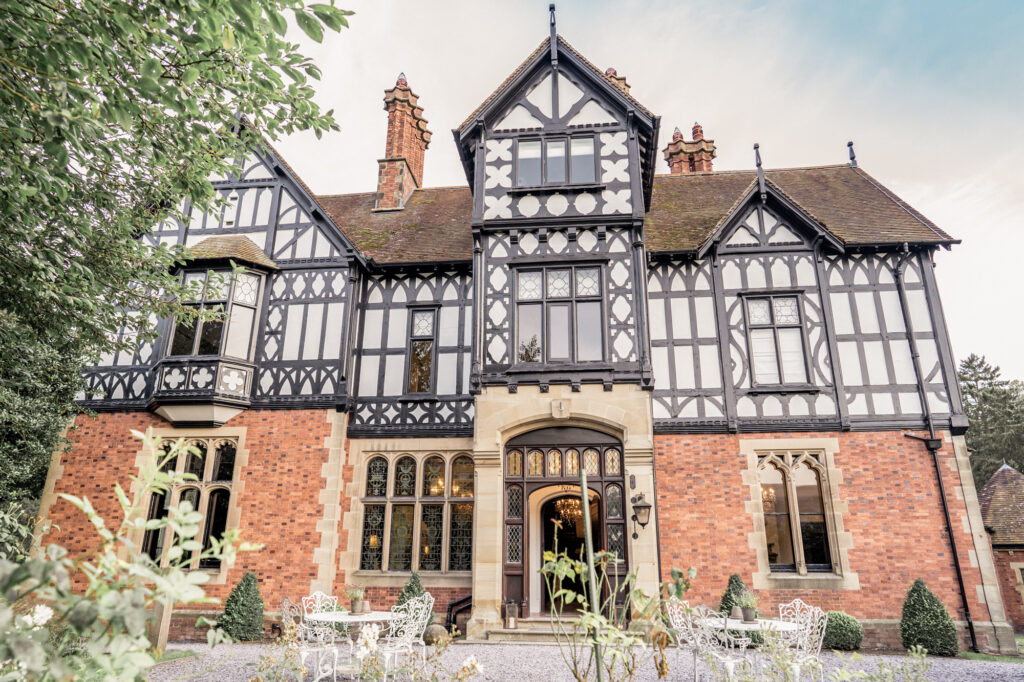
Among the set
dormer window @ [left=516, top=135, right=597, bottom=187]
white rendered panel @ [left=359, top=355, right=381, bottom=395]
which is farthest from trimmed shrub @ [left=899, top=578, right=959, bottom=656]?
white rendered panel @ [left=359, top=355, right=381, bottom=395]

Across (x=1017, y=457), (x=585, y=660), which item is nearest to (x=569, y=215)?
(x=585, y=660)

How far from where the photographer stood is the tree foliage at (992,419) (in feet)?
110

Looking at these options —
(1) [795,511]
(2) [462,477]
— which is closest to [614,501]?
(2) [462,477]

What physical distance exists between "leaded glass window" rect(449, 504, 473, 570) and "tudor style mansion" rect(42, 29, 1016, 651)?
0.06 meters

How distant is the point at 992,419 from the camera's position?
35.1 metres

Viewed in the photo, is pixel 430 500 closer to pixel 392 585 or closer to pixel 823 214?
pixel 392 585

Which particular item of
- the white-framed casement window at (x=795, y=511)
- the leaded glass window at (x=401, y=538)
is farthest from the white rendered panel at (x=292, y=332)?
Answer: the white-framed casement window at (x=795, y=511)

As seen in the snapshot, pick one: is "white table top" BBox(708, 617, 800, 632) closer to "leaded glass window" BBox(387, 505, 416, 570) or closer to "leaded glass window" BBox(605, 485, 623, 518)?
"leaded glass window" BBox(605, 485, 623, 518)

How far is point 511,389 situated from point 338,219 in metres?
8.63

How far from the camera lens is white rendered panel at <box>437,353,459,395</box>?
1359 cm

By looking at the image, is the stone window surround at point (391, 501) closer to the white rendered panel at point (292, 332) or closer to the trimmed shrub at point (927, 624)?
the white rendered panel at point (292, 332)

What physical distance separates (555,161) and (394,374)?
6268mm

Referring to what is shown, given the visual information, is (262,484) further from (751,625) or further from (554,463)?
(751,625)

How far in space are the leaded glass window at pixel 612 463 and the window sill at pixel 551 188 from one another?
573 centimetres
